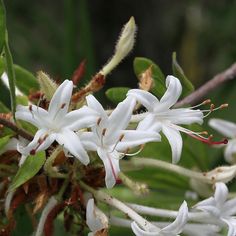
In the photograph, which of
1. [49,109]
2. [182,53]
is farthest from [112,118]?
[182,53]

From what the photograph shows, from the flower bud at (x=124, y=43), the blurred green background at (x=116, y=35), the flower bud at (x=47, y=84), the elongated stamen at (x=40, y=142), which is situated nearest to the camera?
the elongated stamen at (x=40, y=142)

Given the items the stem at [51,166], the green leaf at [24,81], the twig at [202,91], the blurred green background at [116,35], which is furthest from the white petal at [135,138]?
the blurred green background at [116,35]

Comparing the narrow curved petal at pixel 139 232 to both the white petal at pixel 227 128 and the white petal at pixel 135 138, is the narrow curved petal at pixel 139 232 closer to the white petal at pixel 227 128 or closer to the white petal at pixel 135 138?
the white petal at pixel 135 138

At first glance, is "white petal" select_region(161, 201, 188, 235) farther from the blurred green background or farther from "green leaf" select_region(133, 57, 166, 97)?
the blurred green background

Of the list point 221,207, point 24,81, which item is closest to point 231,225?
point 221,207

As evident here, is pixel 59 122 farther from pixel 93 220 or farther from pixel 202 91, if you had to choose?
pixel 202 91

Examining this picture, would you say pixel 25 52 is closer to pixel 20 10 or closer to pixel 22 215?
pixel 20 10

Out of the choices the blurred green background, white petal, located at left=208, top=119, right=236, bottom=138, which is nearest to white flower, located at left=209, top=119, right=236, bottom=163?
white petal, located at left=208, top=119, right=236, bottom=138
